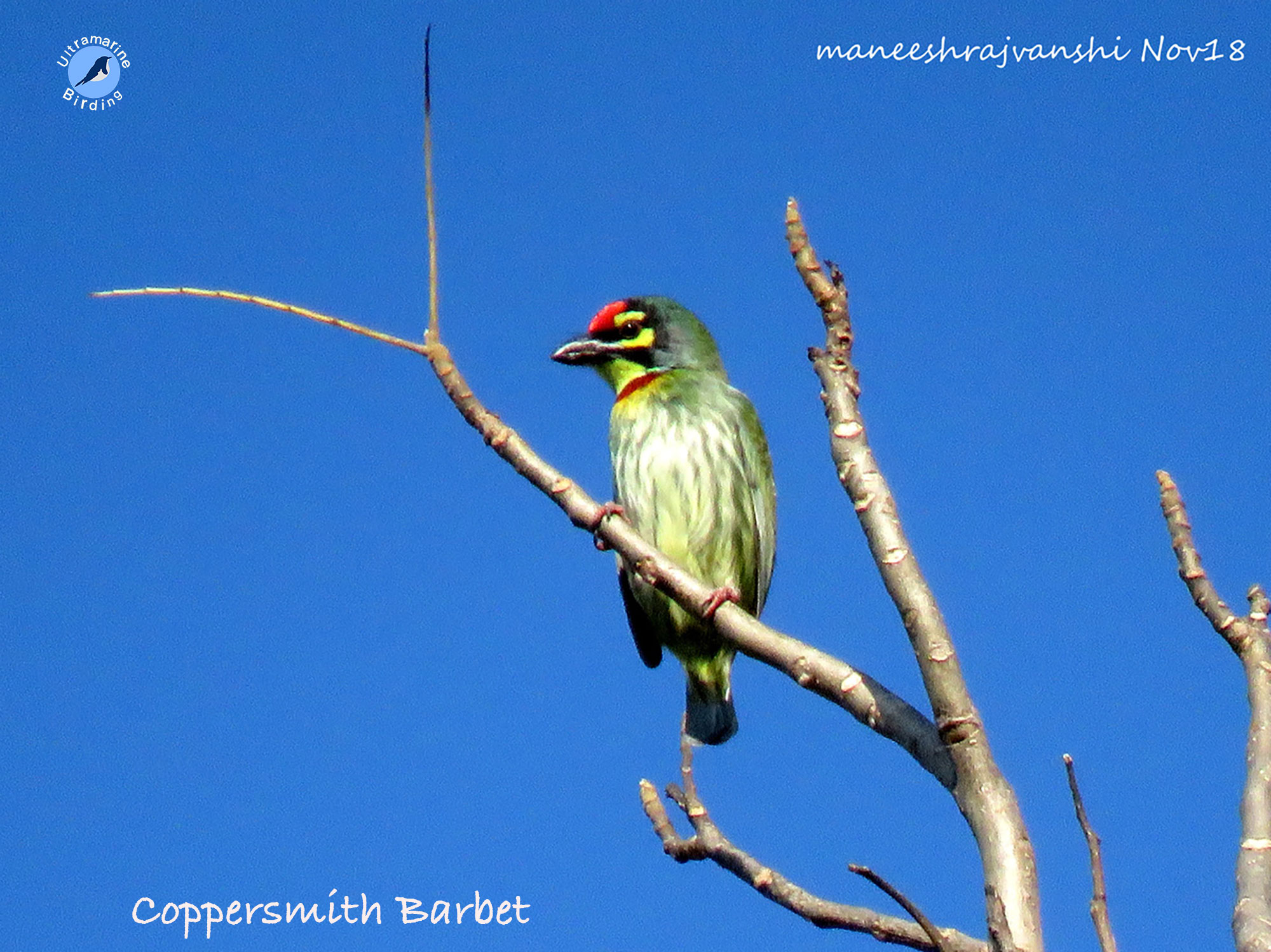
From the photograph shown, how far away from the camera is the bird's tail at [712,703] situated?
6086 millimetres

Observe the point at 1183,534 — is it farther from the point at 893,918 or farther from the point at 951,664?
the point at 893,918

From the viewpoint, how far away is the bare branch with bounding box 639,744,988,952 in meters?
2.82

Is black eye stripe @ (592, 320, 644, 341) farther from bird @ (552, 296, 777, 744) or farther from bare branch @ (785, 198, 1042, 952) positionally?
bare branch @ (785, 198, 1042, 952)

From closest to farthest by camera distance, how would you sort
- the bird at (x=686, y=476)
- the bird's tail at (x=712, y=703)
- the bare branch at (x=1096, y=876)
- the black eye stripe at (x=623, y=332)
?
the bare branch at (x=1096, y=876)
the bird at (x=686, y=476)
the bird's tail at (x=712, y=703)
the black eye stripe at (x=623, y=332)

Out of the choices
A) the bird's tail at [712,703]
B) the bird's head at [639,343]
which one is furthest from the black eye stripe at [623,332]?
the bird's tail at [712,703]

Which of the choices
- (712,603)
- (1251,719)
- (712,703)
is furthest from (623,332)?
(1251,719)

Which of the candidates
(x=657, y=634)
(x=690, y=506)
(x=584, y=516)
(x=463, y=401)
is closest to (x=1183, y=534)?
(x=584, y=516)

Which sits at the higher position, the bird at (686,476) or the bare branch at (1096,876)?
the bird at (686,476)

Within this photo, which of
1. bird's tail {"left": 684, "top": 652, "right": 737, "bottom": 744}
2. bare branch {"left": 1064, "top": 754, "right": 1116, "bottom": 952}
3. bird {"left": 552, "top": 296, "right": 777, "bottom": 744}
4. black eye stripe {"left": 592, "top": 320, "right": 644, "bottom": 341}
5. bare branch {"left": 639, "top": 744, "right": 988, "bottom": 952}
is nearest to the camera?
bare branch {"left": 1064, "top": 754, "right": 1116, "bottom": 952}

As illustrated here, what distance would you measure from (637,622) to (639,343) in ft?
3.83

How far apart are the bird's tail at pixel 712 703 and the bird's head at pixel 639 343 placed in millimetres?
1220

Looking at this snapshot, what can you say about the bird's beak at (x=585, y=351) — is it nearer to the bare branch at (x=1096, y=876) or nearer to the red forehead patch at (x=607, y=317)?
the red forehead patch at (x=607, y=317)

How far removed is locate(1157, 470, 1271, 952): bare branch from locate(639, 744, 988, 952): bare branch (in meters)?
0.45

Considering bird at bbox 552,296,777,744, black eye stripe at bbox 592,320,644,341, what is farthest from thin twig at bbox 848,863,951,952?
black eye stripe at bbox 592,320,644,341
